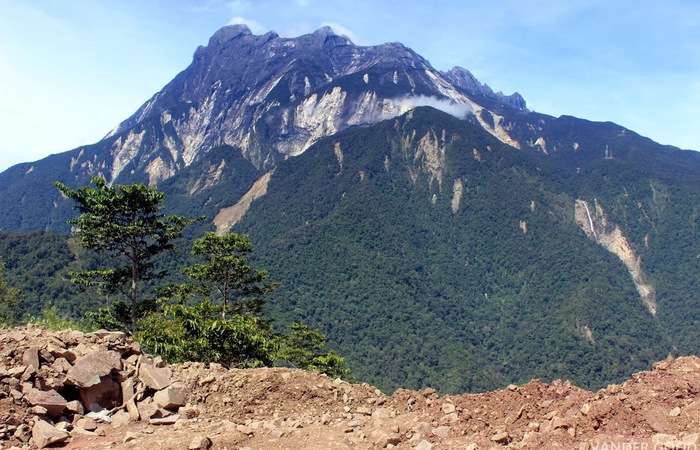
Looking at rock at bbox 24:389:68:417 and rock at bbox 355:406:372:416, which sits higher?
rock at bbox 24:389:68:417

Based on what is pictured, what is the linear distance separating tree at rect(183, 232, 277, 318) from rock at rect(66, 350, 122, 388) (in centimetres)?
1411

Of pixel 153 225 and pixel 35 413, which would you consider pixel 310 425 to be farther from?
pixel 153 225

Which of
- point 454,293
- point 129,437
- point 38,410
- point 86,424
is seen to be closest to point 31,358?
point 38,410

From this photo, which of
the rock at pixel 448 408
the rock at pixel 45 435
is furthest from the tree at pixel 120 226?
the rock at pixel 448 408

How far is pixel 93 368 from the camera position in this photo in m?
10.5

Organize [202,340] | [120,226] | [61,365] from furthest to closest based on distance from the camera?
[120,226]
[202,340]
[61,365]

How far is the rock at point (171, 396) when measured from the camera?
10.6 metres

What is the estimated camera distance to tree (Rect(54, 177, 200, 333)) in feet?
72.3

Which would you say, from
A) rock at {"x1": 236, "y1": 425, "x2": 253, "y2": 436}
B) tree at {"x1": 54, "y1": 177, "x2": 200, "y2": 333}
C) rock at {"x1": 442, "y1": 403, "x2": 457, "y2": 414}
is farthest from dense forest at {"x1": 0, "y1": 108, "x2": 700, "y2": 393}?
rock at {"x1": 442, "y1": 403, "x2": 457, "y2": 414}

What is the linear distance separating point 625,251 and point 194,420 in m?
213

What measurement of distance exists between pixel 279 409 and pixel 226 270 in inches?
600

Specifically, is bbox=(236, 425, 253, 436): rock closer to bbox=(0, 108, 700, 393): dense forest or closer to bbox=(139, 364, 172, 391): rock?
bbox=(139, 364, 172, 391): rock

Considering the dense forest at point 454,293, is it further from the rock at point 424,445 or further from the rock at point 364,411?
the rock at point 424,445

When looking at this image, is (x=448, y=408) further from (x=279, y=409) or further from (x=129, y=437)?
(x=129, y=437)
